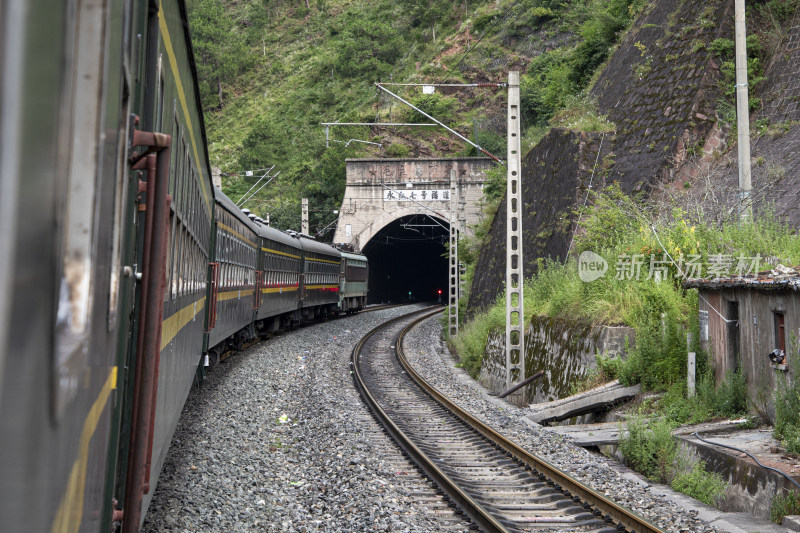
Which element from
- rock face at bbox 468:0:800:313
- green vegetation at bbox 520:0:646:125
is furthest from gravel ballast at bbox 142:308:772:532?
green vegetation at bbox 520:0:646:125

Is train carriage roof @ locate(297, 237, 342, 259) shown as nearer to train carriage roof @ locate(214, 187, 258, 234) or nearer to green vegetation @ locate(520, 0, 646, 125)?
train carriage roof @ locate(214, 187, 258, 234)

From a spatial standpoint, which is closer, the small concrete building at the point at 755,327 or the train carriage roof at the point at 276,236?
the small concrete building at the point at 755,327

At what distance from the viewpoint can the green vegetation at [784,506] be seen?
7.01 m

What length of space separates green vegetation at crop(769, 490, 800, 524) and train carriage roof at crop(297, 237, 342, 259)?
75.5 ft

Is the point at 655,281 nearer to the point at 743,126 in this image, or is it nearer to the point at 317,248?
the point at 743,126

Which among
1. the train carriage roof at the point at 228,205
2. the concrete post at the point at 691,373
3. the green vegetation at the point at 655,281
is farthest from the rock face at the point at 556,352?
the train carriage roof at the point at 228,205

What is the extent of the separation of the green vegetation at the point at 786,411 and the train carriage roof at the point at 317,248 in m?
21.8

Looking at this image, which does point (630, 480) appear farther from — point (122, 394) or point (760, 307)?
point (122, 394)

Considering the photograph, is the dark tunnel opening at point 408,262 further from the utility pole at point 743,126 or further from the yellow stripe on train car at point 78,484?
the yellow stripe on train car at point 78,484

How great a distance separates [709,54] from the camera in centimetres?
2162

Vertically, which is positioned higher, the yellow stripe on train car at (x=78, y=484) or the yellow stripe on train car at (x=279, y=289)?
the yellow stripe on train car at (x=279, y=289)

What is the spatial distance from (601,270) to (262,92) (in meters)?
75.1

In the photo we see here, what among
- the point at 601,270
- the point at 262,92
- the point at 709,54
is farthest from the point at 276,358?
the point at 262,92

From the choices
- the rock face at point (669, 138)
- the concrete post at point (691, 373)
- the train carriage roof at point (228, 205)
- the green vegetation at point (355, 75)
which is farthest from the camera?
the green vegetation at point (355, 75)
